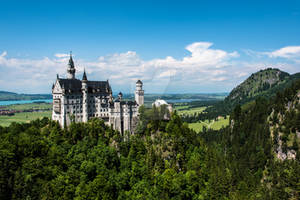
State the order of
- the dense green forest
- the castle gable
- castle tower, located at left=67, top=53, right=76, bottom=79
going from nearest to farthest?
1. the dense green forest
2. the castle gable
3. castle tower, located at left=67, top=53, right=76, bottom=79

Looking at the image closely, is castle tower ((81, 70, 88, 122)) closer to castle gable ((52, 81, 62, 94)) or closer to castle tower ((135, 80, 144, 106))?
castle gable ((52, 81, 62, 94))

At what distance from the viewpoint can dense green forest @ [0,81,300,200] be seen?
6675 centimetres

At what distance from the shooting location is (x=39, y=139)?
86125 millimetres

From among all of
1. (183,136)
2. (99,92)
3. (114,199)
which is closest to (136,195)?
(114,199)

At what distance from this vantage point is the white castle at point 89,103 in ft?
321

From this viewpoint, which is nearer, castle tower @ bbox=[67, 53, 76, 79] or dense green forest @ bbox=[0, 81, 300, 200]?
dense green forest @ bbox=[0, 81, 300, 200]

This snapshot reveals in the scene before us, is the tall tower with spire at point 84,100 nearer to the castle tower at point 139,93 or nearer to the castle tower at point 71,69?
the castle tower at point 71,69

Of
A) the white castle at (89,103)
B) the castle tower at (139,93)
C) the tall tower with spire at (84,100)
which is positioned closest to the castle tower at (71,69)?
the white castle at (89,103)

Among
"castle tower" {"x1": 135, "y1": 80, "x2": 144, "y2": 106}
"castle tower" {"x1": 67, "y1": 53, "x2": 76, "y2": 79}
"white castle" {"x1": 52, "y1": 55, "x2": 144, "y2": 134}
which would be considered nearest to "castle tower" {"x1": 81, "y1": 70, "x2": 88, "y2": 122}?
"white castle" {"x1": 52, "y1": 55, "x2": 144, "y2": 134}

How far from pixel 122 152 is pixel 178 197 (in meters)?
31.9

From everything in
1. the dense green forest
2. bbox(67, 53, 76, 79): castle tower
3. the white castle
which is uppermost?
bbox(67, 53, 76, 79): castle tower

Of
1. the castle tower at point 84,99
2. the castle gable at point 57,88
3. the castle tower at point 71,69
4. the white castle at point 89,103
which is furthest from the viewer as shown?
the castle tower at point 71,69

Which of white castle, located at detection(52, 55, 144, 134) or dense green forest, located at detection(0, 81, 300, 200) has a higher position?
white castle, located at detection(52, 55, 144, 134)

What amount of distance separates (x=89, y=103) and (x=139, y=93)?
24401 mm
